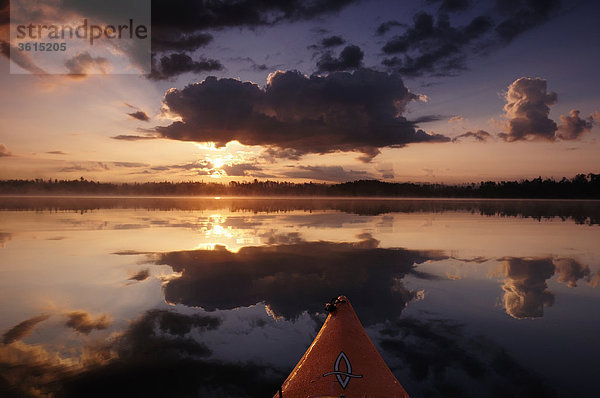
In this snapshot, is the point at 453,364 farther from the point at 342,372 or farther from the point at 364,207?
the point at 364,207

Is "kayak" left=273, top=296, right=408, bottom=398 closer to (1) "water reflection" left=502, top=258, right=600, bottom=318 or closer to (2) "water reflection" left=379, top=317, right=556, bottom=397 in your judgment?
(2) "water reflection" left=379, top=317, right=556, bottom=397

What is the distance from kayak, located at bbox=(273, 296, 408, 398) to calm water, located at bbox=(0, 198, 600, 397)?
1.39 meters

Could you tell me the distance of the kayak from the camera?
15.4 feet

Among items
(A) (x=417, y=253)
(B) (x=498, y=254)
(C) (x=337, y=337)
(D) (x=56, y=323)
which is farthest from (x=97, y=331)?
(B) (x=498, y=254)

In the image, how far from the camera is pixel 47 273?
1361cm

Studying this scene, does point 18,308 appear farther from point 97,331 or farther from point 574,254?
point 574,254

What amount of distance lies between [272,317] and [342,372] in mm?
4714

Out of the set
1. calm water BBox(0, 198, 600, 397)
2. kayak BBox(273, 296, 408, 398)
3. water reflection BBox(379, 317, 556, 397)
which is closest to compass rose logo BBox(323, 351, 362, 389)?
kayak BBox(273, 296, 408, 398)

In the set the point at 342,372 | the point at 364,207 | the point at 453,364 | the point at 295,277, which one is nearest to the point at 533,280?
the point at 453,364

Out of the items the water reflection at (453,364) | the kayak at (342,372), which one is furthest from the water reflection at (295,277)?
the kayak at (342,372)

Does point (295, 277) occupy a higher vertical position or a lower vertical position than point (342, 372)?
lower

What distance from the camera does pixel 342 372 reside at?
4797mm

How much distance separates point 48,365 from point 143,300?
3855mm

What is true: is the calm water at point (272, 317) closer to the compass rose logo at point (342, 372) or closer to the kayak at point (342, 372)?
the kayak at point (342, 372)
